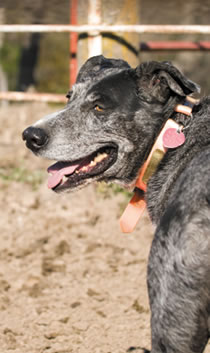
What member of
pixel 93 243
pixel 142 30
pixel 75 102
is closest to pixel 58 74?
pixel 142 30

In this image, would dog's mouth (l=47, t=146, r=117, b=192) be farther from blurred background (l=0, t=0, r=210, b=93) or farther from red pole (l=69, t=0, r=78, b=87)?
red pole (l=69, t=0, r=78, b=87)

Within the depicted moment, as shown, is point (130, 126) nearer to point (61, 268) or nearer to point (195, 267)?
point (195, 267)

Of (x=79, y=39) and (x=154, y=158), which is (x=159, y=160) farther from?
(x=79, y=39)

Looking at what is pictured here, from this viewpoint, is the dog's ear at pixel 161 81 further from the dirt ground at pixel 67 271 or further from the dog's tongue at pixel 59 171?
the dirt ground at pixel 67 271

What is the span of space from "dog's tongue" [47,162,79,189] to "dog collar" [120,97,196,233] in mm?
436

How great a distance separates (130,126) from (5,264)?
194cm

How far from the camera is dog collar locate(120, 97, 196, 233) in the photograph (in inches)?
114

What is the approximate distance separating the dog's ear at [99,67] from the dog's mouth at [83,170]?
1.60 ft

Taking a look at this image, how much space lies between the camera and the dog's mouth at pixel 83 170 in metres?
3.21

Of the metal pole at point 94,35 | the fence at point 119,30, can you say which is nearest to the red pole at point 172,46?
the fence at point 119,30

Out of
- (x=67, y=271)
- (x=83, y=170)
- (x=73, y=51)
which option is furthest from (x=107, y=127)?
(x=73, y=51)

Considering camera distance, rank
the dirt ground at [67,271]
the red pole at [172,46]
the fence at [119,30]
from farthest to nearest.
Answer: the red pole at [172,46] < the fence at [119,30] < the dirt ground at [67,271]

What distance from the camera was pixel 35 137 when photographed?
314 cm

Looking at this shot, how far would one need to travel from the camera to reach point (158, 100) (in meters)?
3.12
